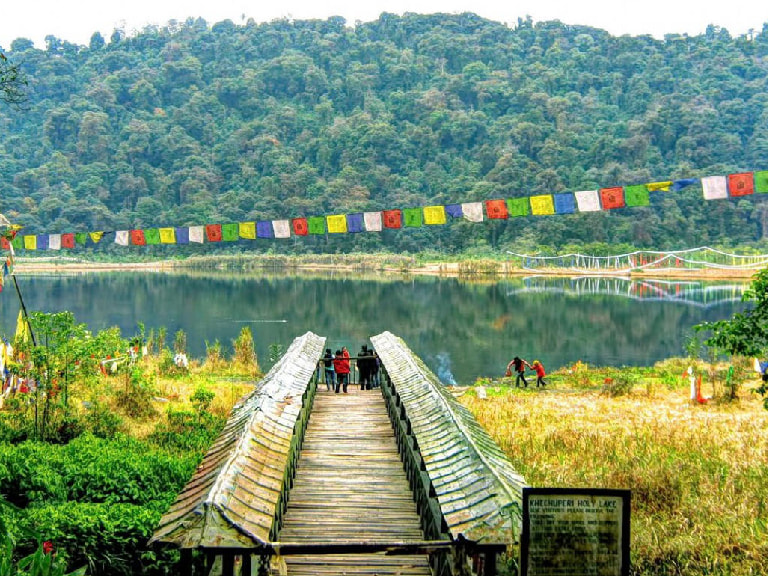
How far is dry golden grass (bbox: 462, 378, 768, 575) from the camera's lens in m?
6.15

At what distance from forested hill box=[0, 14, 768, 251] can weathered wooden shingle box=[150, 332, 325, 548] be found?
2386 inches

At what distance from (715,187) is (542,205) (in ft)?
15.3

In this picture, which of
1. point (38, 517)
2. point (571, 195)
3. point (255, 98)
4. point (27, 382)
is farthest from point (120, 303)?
point (255, 98)

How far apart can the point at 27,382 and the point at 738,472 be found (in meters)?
9.67

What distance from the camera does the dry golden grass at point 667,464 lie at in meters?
6.15

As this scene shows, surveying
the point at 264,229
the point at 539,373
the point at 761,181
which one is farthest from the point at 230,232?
the point at 761,181

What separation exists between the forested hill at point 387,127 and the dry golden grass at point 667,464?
175 feet

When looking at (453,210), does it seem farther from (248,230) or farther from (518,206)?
(248,230)

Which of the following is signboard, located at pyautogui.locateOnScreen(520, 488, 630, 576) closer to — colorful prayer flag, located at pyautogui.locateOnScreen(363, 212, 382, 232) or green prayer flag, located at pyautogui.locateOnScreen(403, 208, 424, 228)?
green prayer flag, located at pyautogui.locateOnScreen(403, 208, 424, 228)

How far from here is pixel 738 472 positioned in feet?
27.5

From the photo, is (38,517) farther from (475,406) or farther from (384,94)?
(384,94)

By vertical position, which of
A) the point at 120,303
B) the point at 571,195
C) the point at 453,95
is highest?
the point at 453,95

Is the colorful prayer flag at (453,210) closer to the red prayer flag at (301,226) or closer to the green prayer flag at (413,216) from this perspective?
the green prayer flag at (413,216)

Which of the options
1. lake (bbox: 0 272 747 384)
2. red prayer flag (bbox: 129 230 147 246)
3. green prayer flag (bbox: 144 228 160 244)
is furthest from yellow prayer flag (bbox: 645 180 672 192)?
red prayer flag (bbox: 129 230 147 246)
